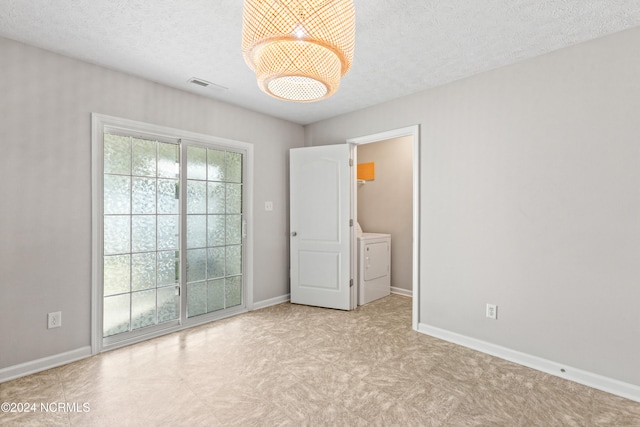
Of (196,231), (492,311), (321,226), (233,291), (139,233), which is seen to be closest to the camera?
(492,311)

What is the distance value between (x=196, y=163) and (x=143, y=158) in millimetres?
516

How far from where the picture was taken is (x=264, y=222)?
3.96m

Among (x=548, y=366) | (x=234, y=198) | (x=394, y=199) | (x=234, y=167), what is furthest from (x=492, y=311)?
(x=234, y=167)

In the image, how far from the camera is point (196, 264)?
3342 mm

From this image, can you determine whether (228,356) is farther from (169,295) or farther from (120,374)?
(169,295)

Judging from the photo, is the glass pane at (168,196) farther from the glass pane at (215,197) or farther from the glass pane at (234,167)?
the glass pane at (234,167)

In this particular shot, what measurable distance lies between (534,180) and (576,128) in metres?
0.44

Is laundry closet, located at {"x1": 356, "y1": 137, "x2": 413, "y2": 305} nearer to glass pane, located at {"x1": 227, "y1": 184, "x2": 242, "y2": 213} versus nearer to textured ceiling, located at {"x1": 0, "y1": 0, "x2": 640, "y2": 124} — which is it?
glass pane, located at {"x1": 227, "y1": 184, "x2": 242, "y2": 213}

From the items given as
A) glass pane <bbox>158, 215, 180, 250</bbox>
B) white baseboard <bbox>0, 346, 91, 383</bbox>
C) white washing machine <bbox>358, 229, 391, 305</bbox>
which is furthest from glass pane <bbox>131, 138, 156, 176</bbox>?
white washing machine <bbox>358, 229, 391, 305</bbox>

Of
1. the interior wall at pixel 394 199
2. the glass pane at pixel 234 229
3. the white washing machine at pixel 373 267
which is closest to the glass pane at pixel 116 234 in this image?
the glass pane at pixel 234 229

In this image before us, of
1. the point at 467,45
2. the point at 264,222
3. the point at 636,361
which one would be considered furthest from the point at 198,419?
the point at 467,45

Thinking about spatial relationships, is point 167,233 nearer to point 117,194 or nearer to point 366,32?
point 117,194

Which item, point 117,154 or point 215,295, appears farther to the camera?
point 215,295

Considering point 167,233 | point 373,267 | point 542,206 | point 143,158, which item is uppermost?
point 143,158
